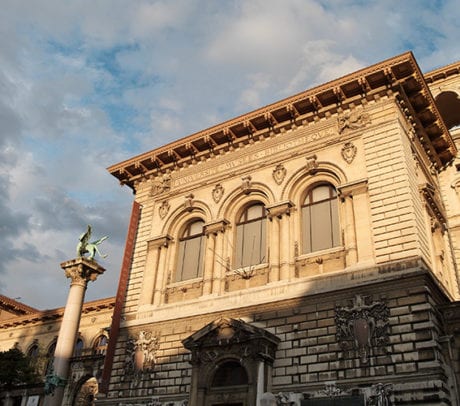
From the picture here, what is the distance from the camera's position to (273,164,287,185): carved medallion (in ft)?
65.4

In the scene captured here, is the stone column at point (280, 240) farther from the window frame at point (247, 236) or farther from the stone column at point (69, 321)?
the stone column at point (69, 321)

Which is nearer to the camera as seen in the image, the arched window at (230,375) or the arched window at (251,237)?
the arched window at (230,375)

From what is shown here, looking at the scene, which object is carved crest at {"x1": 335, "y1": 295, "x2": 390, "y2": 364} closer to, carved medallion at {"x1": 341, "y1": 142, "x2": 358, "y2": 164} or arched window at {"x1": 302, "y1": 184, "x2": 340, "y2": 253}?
arched window at {"x1": 302, "y1": 184, "x2": 340, "y2": 253}

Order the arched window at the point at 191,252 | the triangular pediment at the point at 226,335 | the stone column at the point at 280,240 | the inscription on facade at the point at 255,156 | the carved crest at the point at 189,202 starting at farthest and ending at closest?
the carved crest at the point at 189,202
the arched window at the point at 191,252
the inscription on facade at the point at 255,156
the stone column at the point at 280,240
the triangular pediment at the point at 226,335

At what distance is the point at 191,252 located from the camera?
21453 millimetres

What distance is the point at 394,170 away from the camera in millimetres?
17359

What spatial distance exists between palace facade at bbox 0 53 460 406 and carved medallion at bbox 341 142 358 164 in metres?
0.05

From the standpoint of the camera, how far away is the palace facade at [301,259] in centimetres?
1510

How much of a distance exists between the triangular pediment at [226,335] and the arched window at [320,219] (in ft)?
11.5

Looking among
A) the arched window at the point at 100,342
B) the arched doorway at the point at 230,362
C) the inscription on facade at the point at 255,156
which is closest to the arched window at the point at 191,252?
the inscription on facade at the point at 255,156

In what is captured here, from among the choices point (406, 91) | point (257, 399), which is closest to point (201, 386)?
point (257, 399)

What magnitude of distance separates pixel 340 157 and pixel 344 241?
3.30 metres

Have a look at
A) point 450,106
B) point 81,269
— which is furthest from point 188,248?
point 450,106

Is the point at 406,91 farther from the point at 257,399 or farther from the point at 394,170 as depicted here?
the point at 257,399
